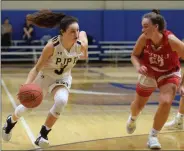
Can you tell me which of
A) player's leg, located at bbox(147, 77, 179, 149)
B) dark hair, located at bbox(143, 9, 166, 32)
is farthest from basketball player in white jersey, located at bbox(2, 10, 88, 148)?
player's leg, located at bbox(147, 77, 179, 149)

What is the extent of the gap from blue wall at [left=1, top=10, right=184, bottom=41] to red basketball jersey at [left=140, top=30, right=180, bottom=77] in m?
12.7

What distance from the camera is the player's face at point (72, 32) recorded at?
4.99 m

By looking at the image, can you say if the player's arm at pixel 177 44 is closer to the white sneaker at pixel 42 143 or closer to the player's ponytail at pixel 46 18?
the player's ponytail at pixel 46 18

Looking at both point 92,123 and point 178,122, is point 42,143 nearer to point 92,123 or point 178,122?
point 92,123

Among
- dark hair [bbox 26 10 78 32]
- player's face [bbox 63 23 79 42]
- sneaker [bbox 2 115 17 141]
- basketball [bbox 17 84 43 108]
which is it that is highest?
dark hair [bbox 26 10 78 32]

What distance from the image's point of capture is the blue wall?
58.0 feet

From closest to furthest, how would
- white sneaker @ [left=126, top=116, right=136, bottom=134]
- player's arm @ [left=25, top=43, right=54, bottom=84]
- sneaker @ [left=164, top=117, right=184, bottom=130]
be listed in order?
player's arm @ [left=25, top=43, right=54, bottom=84], white sneaker @ [left=126, top=116, right=136, bottom=134], sneaker @ [left=164, top=117, right=184, bottom=130]

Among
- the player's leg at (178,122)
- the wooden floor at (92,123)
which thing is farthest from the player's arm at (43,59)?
the player's leg at (178,122)

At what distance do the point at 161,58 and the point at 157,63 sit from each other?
91 mm

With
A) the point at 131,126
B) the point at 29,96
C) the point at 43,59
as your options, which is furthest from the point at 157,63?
the point at 29,96

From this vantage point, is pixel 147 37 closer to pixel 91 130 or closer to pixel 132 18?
pixel 91 130

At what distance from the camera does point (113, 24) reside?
18.2 metres

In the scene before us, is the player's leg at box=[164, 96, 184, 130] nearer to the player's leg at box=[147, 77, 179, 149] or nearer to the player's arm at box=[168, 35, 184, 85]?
the player's leg at box=[147, 77, 179, 149]

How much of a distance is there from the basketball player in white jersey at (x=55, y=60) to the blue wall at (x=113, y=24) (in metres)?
12.4
